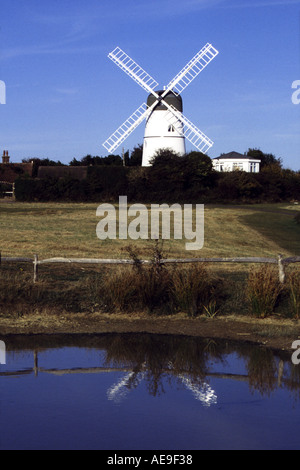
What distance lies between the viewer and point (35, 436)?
27.0 ft

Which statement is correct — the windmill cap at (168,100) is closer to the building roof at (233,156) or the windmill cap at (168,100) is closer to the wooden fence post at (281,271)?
the building roof at (233,156)

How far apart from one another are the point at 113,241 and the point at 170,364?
19.0 m

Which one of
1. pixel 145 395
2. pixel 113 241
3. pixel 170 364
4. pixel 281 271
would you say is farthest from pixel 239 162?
pixel 145 395

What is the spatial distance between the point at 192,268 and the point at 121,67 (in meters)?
44.2

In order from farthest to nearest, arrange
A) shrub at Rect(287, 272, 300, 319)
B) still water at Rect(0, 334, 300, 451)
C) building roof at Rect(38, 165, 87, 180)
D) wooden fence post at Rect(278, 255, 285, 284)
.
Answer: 1. building roof at Rect(38, 165, 87, 180)
2. wooden fence post at Rect(278, 255, 285, 284)
3. shrub at Rect(287, 272, 300, 319)
4. still water at Rect(0, 334, 300, 451)

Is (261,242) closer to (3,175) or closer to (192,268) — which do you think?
(192,268)

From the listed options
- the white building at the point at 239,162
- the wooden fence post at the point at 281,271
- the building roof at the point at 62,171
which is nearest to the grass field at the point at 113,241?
the wooden fence post at the point at 281,271

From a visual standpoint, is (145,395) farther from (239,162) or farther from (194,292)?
(239,162)

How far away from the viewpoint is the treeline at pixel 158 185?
5312cm

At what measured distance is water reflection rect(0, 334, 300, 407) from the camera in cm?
1054

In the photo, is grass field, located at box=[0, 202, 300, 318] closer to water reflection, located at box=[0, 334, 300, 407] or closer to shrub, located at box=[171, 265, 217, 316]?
shrub, located at box=[171, 265, 217, 316]

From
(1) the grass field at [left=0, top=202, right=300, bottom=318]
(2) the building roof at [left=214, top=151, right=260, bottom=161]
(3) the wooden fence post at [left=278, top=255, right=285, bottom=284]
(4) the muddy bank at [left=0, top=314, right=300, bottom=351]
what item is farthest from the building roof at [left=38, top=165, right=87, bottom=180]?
(4) the muddy bank at [left=0, top=314, right=300, bottom=351]

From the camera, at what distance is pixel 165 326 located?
14688mm

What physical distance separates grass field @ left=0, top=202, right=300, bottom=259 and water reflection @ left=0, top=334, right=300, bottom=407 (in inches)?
451
